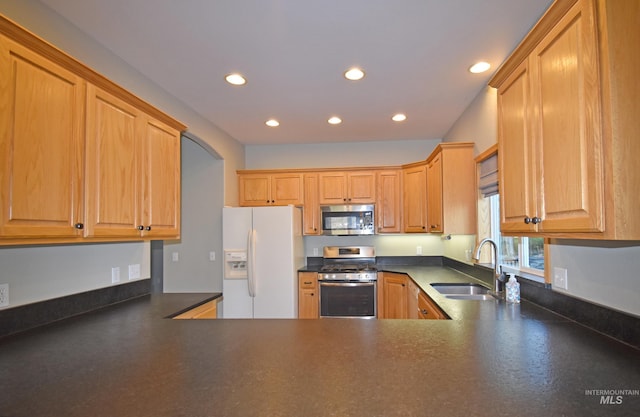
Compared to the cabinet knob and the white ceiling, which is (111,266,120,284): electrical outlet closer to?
the white ceiling

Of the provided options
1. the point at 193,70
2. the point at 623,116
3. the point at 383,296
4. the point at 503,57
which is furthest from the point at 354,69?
the point at 383,296

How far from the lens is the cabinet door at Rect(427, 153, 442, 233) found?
3252mm

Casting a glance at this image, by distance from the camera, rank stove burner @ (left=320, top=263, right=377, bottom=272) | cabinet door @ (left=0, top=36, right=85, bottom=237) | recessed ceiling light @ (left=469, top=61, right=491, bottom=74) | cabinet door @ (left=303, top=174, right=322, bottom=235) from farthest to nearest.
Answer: cabinet door @ (left=303, top=174, right=322, bottom=235), stove burner @ (left=320, top=263, right=377, bottom=272), recessed ceiling light @ (left=469, top=61, right=491, bottom=74), cabinet door @ (left=0, top=36, right=85, bottom=237)

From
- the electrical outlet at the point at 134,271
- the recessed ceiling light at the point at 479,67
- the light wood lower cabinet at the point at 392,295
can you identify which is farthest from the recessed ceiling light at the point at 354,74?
the light wood lower cabinet at the point at 392,295

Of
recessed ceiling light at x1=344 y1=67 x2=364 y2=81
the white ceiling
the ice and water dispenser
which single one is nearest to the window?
the white ceiling

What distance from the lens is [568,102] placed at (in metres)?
1.14

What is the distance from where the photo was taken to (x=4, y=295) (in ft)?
4.91

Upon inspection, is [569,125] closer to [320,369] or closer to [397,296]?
[320,369]

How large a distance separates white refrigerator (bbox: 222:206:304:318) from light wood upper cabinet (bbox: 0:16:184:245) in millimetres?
1684

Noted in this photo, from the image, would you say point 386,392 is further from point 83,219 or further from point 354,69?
point 354,69

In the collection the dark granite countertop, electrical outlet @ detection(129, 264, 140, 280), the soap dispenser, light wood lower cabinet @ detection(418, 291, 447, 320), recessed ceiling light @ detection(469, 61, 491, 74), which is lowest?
light wood lower cabinet @ detection(418, 291, 447, 320)

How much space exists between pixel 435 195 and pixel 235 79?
7.57 feet

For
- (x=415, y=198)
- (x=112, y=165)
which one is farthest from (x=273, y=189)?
(x=112, y=165)

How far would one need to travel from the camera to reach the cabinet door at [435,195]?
10.7ft
